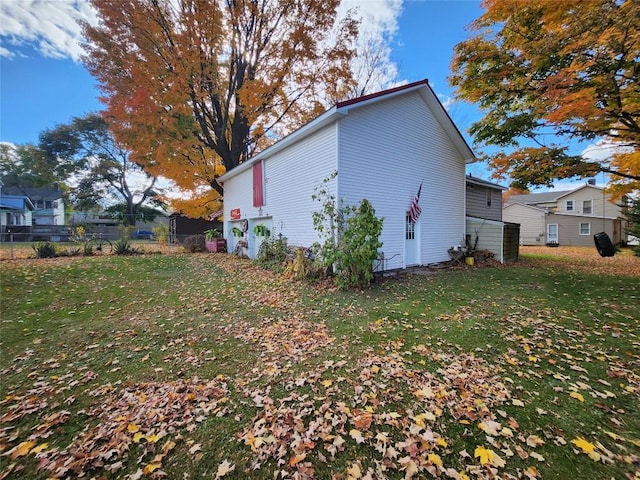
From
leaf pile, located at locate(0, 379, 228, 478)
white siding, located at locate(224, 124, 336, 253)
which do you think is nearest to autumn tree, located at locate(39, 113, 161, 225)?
white siding, located at locate(224, 124, 336, 253)

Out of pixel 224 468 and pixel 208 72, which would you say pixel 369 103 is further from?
pixel 208 72

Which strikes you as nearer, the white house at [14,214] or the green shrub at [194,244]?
the green shrub at [194,244]

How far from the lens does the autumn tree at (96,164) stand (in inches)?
1097

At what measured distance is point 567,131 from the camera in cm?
870

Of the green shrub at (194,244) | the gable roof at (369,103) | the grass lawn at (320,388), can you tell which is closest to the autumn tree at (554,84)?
the gable roof at (369,103)

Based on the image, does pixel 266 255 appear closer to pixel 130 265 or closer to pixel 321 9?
pixel 130 265

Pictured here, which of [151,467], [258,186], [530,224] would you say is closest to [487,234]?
[258,186]

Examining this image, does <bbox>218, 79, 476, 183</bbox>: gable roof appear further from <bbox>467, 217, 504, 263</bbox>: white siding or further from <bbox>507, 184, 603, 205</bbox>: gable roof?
<bbox>507, 184, 603, 205</bbox>: gable roof

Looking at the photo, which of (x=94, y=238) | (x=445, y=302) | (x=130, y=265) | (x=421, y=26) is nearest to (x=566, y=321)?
(x=445, y=302)

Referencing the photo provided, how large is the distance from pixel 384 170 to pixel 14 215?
35.9 m

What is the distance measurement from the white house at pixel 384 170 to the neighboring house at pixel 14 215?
22743mm

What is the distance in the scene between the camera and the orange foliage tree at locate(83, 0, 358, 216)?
12.6 m

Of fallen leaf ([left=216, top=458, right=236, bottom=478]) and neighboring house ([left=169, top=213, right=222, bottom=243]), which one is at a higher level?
neighboring house ([left=169, top=213, right=222, bottom=243])

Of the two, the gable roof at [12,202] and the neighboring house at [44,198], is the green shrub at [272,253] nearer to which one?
the gable roof at [12,202]
